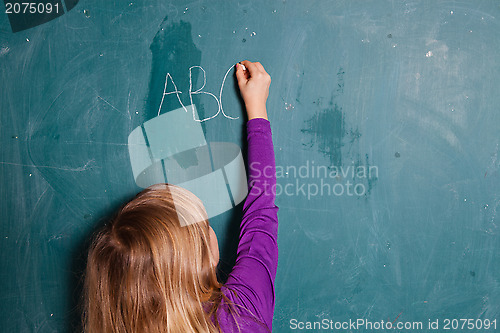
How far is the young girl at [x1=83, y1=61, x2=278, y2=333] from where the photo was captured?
1.97 feet

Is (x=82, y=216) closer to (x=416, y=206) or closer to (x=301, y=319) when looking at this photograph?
(x=301, y=319)

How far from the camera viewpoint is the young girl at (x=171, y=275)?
1.97 ft

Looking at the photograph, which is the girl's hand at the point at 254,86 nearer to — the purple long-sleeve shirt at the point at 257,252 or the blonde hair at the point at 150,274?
the purple long-sleeve shirt at the point at 257,252

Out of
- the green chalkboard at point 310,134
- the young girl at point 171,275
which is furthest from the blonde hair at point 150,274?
the green chalkboard at point 310,134

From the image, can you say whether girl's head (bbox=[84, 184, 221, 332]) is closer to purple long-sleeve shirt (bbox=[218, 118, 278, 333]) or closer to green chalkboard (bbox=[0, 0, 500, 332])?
purple long-sleeve shirt (bbox=[218, 118, 278, 333])

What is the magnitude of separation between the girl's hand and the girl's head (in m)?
0.33

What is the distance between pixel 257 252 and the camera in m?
0.69

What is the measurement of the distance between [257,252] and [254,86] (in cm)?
41

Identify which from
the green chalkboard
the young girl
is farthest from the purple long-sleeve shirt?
the green chalkboard

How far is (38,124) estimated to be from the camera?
926mm

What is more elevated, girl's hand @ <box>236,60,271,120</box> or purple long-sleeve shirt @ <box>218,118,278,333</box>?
girl's hand @ <box>236,60,271,120</box>

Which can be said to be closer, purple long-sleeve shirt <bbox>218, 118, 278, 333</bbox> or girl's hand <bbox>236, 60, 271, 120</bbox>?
purple long-sleeve shirt <bbox>218, 118, 278, 333</bbox>

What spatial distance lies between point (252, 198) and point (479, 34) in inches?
27.9

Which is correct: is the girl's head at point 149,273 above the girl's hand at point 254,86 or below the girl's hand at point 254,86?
below
